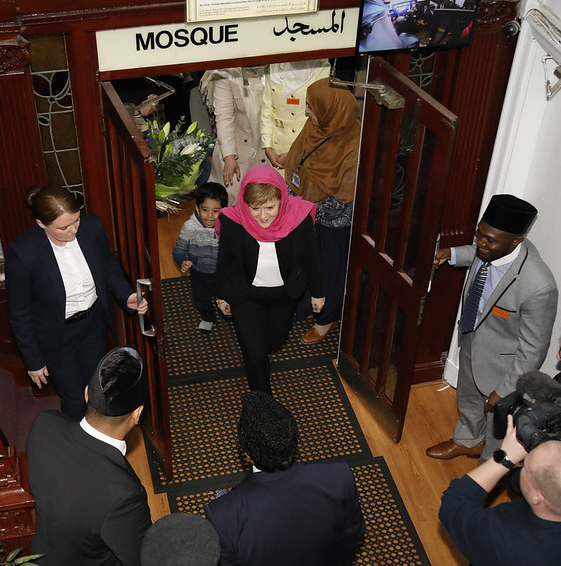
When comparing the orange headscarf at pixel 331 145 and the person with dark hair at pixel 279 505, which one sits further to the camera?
the orange headscarf at pixel 331 145

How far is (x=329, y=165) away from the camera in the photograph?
5.25 m

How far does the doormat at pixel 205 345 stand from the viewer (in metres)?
5.66

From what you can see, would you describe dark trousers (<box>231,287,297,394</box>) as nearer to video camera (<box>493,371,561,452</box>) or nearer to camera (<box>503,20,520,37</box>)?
video camera (<box>493,371,561,452</box>)

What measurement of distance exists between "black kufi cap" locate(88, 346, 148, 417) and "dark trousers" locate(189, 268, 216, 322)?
2.42 meters

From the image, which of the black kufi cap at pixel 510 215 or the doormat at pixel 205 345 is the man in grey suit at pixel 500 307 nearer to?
the black kufi cap at pixel 510 215

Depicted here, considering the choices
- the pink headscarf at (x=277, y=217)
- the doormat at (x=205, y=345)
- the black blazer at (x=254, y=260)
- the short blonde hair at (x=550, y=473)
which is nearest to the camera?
the short blonde hair at (x=550, y=473)

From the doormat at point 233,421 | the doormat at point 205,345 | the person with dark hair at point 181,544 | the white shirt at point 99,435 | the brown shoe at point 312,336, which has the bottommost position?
the doormat at point 233,421

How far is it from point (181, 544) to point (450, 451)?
9.36ft

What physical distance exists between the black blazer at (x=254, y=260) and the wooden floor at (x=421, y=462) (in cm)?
106

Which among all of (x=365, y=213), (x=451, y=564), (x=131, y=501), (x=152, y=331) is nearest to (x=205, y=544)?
(x=131, y=501)

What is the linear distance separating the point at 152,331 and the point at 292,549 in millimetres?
1585

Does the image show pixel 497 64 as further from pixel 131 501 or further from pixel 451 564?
pixel 131 501

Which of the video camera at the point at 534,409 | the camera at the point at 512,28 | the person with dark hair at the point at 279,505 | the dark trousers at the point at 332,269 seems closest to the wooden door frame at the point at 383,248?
the dark trousers at the point at 332,269

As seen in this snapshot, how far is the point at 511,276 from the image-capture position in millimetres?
4293
